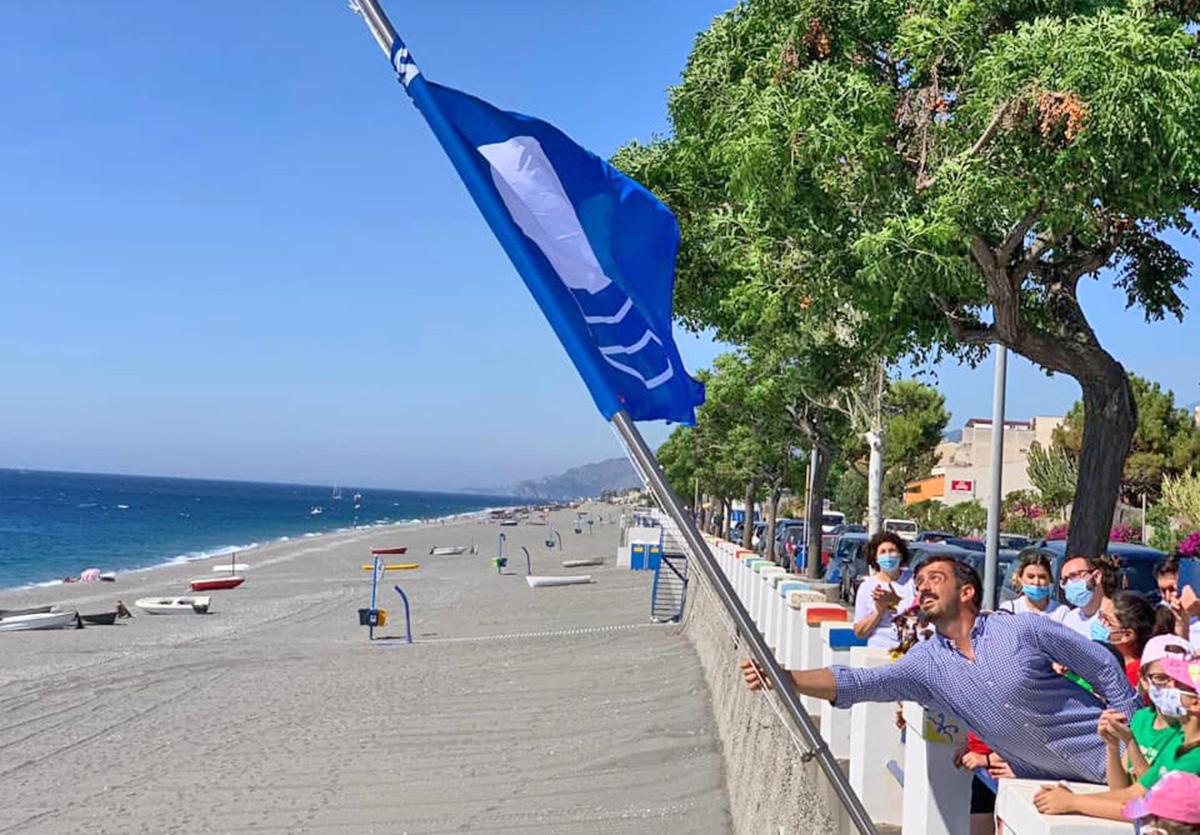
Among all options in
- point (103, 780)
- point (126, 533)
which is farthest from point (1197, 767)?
point (126, 533)

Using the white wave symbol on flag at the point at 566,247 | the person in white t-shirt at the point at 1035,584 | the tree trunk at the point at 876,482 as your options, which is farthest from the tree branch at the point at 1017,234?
the tree trunk at the point at 876,482

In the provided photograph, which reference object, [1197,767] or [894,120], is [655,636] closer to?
[894,120]

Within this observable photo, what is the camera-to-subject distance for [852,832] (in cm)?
500

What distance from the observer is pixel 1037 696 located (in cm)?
389

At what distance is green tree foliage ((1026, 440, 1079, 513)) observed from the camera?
45.2 metres

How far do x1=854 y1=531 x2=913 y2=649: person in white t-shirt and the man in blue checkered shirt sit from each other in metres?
1.68

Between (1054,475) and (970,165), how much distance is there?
130 ft

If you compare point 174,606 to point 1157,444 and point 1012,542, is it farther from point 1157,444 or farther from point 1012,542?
point 1157,444

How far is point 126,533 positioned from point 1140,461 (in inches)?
3429

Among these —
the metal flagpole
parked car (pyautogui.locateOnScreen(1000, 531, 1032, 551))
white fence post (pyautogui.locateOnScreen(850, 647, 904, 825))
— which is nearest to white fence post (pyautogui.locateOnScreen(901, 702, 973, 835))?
white fence post (pyautogui.locateOnScreen(850, 647, 904, 825))

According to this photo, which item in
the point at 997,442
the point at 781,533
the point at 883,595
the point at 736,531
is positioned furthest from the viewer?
the point at 736,531

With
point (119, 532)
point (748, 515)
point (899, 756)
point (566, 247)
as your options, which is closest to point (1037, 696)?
point (899, 756)

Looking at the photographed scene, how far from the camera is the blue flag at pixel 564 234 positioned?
499 cm

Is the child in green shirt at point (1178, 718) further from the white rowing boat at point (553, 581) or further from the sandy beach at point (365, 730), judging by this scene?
the white rowing boat at point (553, 581)
